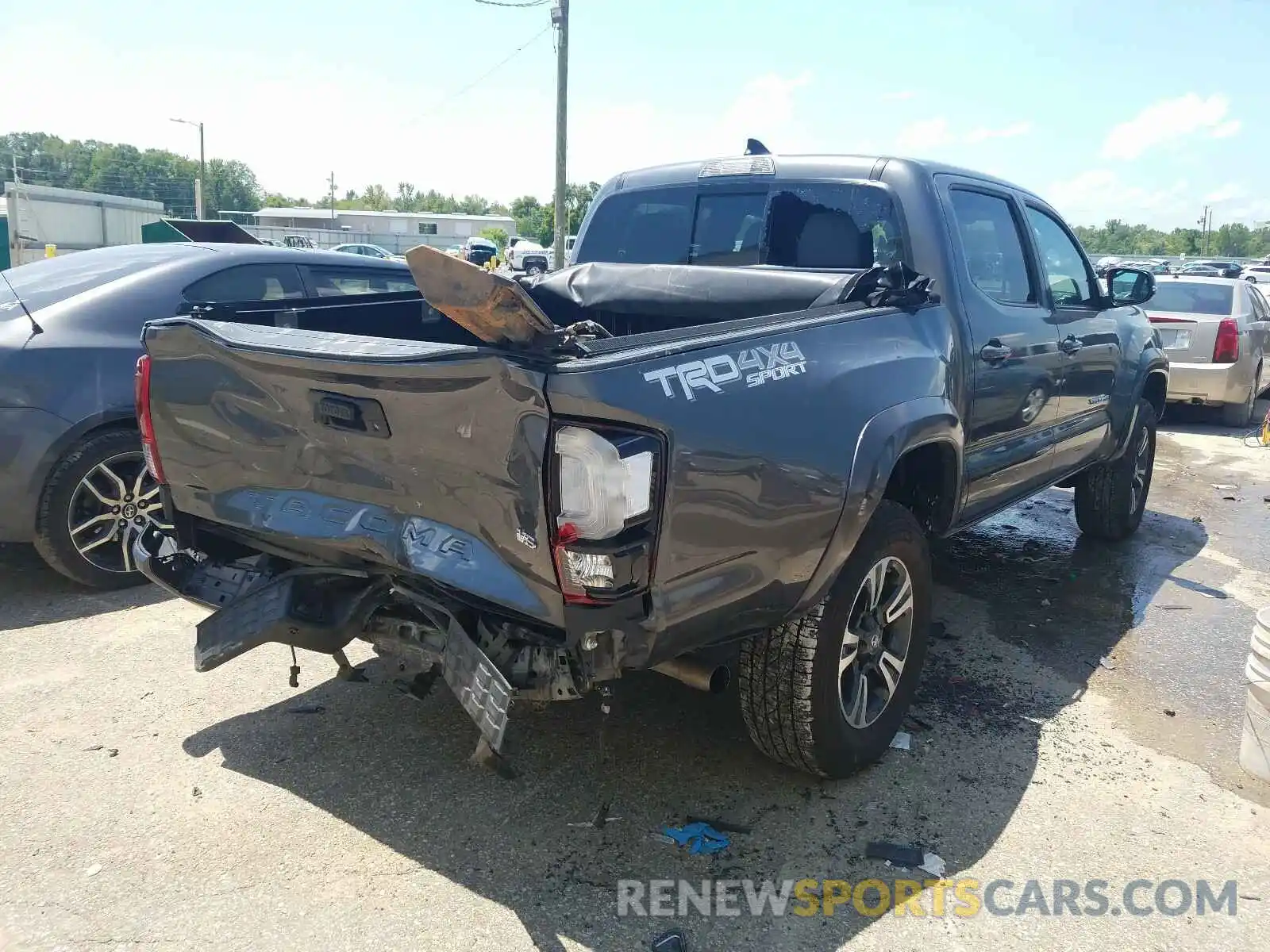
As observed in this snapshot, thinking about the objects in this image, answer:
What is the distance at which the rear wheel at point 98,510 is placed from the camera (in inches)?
181

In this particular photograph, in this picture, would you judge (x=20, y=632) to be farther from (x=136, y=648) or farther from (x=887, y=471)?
(x=887, y=471)

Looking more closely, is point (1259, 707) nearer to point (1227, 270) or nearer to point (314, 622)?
point (314, 622)

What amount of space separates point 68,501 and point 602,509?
3566 millimetres

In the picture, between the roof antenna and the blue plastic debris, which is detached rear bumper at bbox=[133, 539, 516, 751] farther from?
the roof antenna

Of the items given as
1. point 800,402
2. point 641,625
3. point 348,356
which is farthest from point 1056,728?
point 348,356

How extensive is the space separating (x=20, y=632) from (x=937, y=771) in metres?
Answer: 3.94

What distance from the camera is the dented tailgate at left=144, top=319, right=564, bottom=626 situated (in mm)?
2297

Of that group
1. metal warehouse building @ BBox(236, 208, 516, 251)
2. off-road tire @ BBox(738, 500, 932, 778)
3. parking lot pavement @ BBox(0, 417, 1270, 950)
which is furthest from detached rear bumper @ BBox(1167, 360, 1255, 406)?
metal warehouse building @ BBox(236, 208, 516, 251)

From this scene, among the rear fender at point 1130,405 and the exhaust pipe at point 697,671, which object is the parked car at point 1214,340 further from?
the exhaust pipe at point 697,671

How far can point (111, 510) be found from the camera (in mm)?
4809

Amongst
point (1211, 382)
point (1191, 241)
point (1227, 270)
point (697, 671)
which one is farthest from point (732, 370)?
point (1191, 241)

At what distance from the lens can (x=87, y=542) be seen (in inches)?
186

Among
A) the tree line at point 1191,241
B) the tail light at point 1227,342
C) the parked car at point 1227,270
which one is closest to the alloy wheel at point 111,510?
the tail light at point 1227,342

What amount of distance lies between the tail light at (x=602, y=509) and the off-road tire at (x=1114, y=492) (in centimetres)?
456
